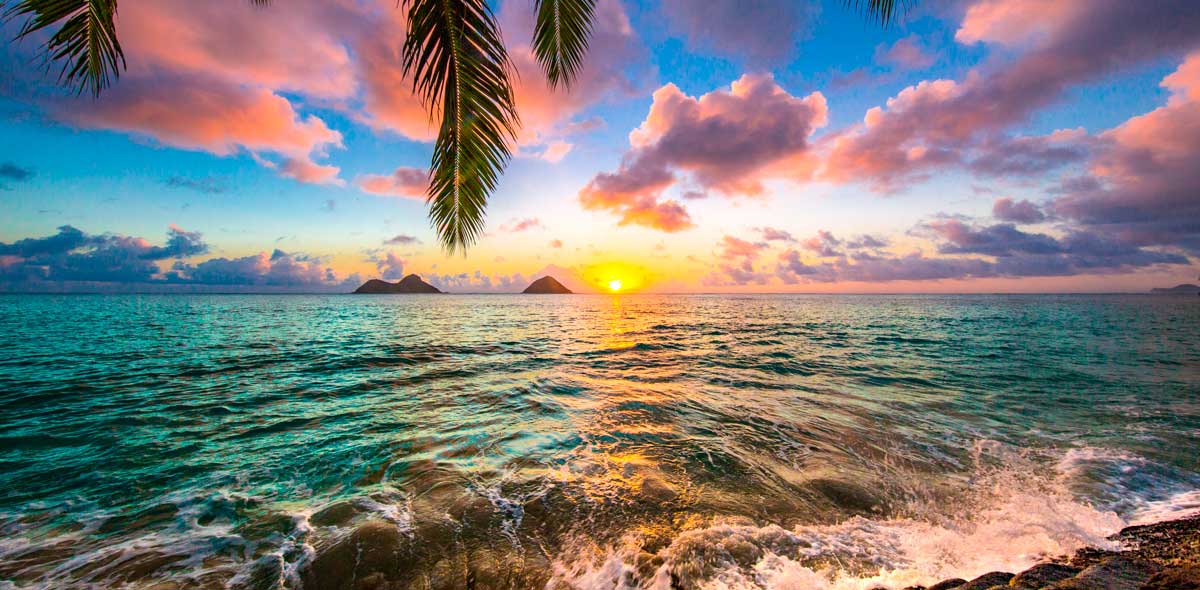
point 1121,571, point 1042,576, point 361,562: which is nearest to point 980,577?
point 1042,576

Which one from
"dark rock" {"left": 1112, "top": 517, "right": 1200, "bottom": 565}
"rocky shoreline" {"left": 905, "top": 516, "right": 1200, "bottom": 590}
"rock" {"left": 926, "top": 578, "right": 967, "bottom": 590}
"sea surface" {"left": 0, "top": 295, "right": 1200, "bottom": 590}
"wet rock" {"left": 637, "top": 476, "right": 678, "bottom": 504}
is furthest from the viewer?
"wet rock" {"left": 637, "top": 476, "right": 678, "bottom": 504}

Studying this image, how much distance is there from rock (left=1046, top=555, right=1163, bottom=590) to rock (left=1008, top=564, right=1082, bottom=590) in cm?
8

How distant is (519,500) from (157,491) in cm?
552

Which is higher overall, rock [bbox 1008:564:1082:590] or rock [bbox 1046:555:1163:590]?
rock [bbox 1046:555:1163:590]

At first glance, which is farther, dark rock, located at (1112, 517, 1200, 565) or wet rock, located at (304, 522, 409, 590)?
wet rock, located at (304, 522, 409, 590)

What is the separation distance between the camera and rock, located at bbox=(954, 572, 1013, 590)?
3.33 metres

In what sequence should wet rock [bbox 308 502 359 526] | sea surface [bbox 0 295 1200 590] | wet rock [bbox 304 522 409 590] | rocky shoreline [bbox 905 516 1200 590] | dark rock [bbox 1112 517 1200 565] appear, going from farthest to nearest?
wet rock [bbox 308 502 359 526] < sea surface [bbox 0 295 1200 590] < wet rock [bbox 304 522 409 590] < dark rock [bbox 1112 517 1200 565] < rocky shoreline [bbox 905 516 1200 590]

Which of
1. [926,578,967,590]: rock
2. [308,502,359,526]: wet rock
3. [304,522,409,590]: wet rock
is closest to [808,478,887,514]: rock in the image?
[926,578,967,590]: rock

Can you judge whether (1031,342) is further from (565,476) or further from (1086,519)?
(565,476)

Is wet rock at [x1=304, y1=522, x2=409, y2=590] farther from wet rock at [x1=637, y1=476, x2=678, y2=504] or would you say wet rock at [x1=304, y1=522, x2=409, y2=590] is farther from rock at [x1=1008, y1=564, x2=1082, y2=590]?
rock at [x1=1008, y1=564, x2=1082, y2=590]

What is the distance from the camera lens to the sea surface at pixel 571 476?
4.49 m

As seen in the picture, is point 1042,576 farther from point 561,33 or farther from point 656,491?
point 561,33

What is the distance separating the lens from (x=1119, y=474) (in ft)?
22.6

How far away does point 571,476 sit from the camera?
22.1 feet
